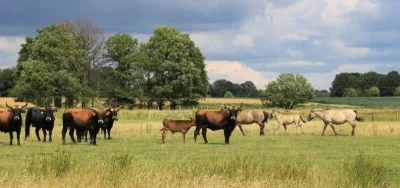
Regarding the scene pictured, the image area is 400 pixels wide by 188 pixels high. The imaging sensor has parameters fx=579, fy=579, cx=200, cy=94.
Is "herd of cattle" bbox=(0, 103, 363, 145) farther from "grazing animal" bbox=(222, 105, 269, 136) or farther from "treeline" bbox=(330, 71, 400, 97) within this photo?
"treeline" bbox=(330, 71, 400, 97)

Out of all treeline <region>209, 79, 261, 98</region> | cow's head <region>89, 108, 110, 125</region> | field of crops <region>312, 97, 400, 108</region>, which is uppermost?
treeline <region>209, 79, 261, 98</region>

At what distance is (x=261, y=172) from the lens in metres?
14.7

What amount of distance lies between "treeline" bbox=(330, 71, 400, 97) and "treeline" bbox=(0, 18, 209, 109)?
10363cm

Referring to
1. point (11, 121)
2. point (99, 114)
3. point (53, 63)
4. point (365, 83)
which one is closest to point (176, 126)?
point (99, 114)

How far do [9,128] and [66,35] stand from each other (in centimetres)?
4769

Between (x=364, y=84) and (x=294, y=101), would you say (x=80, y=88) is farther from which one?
(x=364, y=84)

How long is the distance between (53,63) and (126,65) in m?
14.8

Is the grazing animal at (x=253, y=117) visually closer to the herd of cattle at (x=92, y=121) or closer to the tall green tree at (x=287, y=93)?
the herd of cattle at (x=92, y=121)

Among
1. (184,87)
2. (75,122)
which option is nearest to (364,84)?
(184,87)

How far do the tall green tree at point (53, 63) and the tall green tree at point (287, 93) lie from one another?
4736 cm

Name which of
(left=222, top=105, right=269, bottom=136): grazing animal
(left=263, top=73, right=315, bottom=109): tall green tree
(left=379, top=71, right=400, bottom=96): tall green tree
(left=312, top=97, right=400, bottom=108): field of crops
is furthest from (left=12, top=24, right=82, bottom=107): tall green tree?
(left=379, top=71, right=400, bottom=96): tall green tree

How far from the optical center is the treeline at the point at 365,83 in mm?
181725

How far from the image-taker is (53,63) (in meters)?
73.5

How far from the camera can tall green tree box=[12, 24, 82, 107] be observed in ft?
232
